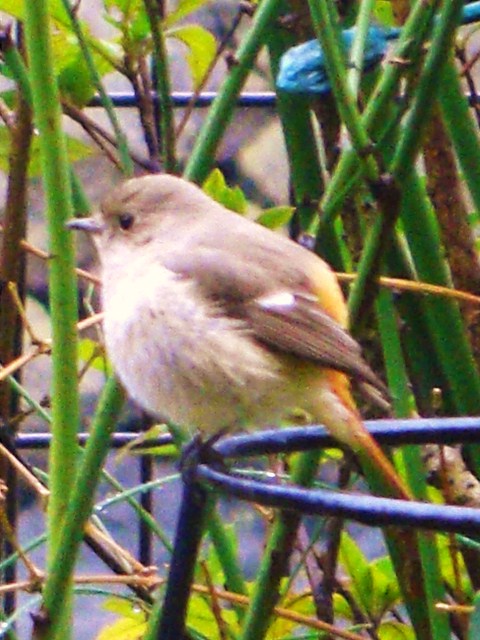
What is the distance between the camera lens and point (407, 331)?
154cm

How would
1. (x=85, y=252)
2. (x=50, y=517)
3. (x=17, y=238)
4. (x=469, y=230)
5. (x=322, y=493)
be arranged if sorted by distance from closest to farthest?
(x=322, y=493) < (x=50, y=517) < (x=17, y=238) < (x=469, y=230) < (x=85, y=252)

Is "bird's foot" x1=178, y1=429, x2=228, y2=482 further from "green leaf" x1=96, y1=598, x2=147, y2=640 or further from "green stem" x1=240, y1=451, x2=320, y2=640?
"green leaf" x1=96, y1=598, x2=147, y2=640

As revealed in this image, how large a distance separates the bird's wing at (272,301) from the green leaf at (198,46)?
26 centimetres

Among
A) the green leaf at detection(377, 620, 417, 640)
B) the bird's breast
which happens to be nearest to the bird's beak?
the bird's breast

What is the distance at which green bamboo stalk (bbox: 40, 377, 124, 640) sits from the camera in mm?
1170

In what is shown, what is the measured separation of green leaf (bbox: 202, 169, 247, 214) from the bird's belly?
201 mm

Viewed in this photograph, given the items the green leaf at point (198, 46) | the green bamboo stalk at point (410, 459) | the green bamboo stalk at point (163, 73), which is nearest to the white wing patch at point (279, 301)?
the green bamboo stalk at point (410, 459)

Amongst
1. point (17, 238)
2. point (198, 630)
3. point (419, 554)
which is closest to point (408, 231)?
point (419, 554)

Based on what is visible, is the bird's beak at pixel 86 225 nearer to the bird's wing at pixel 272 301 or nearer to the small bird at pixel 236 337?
the small bird at pixel 236 337

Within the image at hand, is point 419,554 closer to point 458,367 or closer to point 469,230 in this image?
point 458,367

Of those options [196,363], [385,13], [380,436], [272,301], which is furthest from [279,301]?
[385,13]

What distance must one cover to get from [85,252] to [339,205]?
237 cm

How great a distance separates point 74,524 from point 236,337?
1.01 feet

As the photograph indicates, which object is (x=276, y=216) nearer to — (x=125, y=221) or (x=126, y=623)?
(x=125, y=221)
